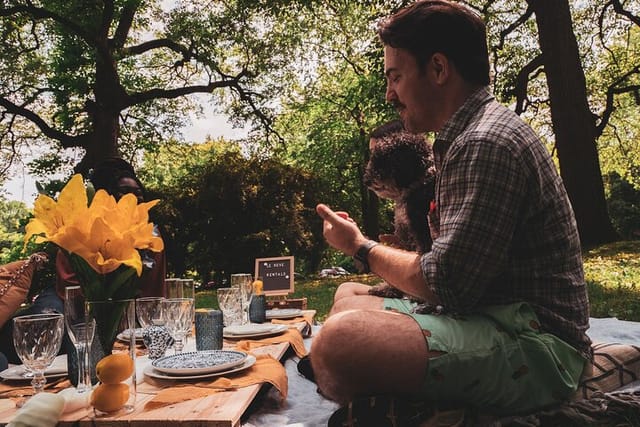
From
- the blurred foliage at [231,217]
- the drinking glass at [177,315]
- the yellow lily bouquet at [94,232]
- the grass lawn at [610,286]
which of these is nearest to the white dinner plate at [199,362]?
the drinking glass at [177,315]

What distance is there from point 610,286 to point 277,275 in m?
4.36

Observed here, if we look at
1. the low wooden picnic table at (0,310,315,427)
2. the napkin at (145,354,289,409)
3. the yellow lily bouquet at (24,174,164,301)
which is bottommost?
the low wooden picnic table at (0,310,315,427)

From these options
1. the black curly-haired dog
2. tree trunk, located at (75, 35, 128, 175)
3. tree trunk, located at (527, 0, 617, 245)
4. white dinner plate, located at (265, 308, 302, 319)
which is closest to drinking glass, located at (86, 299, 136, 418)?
white dinner plate, located at (265, 308, 302, 319)

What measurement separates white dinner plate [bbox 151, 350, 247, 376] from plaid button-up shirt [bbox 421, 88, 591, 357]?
0.83 metres

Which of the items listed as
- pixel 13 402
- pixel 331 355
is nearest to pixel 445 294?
pixel 331 355

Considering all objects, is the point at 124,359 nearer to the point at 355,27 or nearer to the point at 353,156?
the point at 355,27

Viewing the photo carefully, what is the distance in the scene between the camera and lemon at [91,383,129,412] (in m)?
1.59

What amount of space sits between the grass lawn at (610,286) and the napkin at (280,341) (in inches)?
127

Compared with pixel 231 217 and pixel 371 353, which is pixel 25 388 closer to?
pixel 371 353

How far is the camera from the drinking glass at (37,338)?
5.36 feet

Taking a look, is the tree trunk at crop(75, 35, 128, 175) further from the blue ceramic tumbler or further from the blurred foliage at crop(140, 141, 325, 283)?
the blue ceramic tumbler

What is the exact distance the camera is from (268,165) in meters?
12.9

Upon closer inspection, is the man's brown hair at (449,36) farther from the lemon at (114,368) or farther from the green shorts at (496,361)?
the lemon at (114,368)

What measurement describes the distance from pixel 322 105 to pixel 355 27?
3.93 m
